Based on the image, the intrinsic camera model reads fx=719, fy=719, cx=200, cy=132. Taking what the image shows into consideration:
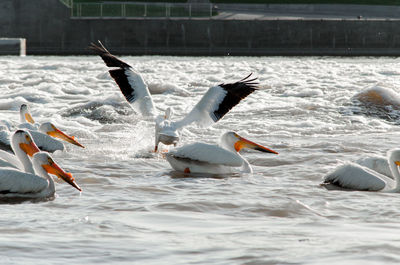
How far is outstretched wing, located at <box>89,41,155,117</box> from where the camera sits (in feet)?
28.5

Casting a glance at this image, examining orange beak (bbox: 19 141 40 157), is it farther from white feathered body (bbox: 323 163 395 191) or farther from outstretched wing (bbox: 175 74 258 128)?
outstretched wing (bbox: 175 74 258 128)

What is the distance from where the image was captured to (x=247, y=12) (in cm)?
4256

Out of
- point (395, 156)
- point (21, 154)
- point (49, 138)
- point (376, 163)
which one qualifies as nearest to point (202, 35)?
point (49, 138)

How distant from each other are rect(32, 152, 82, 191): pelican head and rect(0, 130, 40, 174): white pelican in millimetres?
102

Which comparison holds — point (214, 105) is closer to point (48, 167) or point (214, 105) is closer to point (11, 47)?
point (48, 167)

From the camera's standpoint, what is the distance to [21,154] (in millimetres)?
5723

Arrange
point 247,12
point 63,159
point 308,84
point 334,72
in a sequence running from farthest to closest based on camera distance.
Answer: point 247,12, point 334,72, point 308,84, point 63,159

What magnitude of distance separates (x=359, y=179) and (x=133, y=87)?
374 cm

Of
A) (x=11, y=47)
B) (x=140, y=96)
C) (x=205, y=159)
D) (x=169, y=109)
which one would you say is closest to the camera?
(x=205, y=159)

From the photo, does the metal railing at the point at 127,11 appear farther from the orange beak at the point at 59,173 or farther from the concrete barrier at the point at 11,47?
the orange beak at the point at 59,173

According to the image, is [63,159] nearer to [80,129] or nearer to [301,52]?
[80,129]

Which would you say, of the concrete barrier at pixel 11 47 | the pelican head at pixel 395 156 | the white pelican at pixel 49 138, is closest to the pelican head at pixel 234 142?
the pelican head at pixel 395 156

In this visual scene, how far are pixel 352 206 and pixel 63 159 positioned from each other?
3.30 metres

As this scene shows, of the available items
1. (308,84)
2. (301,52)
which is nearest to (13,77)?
(308,84)
